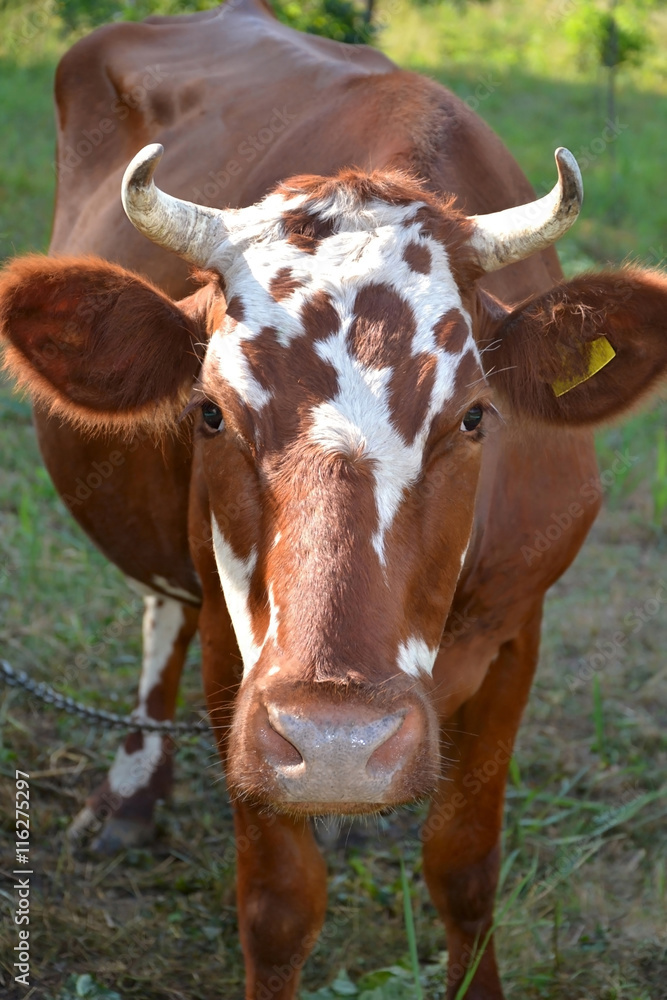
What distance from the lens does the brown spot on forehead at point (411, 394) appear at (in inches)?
85.7

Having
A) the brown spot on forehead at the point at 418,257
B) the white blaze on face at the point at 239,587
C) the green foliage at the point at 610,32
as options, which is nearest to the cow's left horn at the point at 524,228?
the brown spot on forehead at the point at 418,257

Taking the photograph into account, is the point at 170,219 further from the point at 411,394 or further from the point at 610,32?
the point at 610,32

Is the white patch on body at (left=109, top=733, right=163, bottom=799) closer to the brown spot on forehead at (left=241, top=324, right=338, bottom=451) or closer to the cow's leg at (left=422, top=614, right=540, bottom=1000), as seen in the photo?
the cow's leg at (left=422, top=614, right=540, bottom=1000)

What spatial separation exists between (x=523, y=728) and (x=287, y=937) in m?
1.71

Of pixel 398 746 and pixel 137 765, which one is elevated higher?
pixel 398 746

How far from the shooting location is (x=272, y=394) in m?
2.21

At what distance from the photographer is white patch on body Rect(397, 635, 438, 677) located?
2.07 m

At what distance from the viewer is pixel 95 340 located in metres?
2.62

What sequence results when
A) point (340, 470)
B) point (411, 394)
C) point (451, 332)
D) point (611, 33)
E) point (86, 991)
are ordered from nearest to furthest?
point (340, 470)
point (411, 394)
point (451, 332)
point (86, 991)
point (611, 33)

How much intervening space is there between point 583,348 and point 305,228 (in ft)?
2.29

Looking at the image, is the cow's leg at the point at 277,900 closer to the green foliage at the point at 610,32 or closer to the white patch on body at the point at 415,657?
the white patch on body at the point at 415,657

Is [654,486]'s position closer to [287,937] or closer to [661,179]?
[287,937]

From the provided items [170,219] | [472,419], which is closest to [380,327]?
[472,419]

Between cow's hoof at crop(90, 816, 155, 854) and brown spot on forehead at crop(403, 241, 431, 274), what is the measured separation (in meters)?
2.36
